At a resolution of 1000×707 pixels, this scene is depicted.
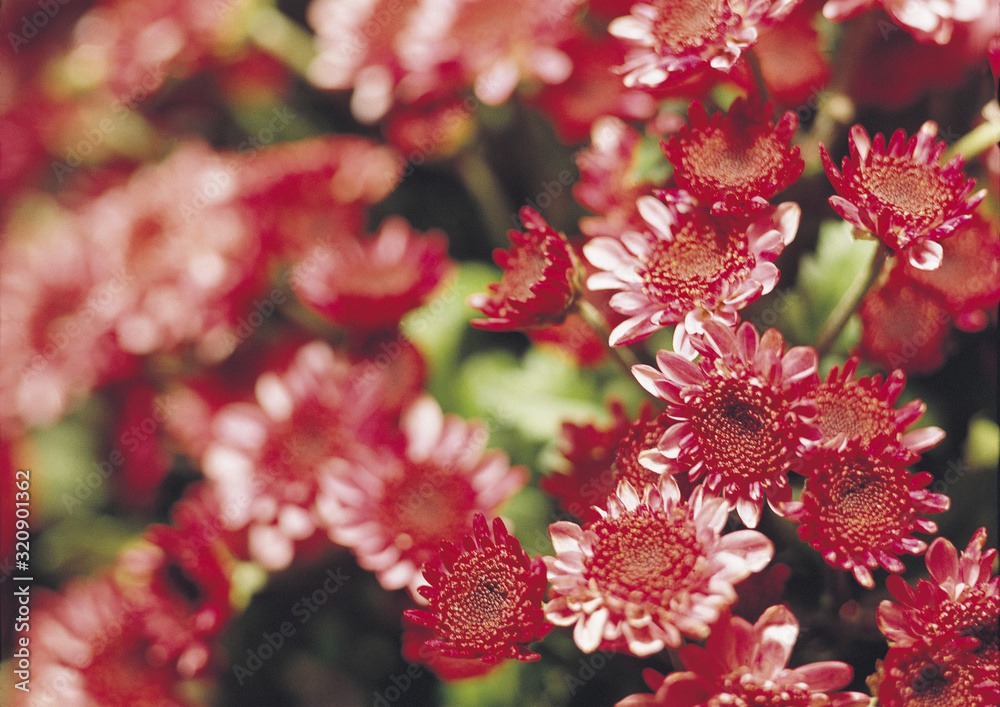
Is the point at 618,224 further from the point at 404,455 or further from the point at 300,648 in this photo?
the point at 300,648

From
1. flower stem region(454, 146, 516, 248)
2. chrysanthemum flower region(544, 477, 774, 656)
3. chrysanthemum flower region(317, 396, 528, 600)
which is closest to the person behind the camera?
chrysanthemum flower region(544, 477, 774, 656)

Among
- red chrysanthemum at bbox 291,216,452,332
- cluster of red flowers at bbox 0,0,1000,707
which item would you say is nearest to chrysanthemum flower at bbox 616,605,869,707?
cluster of red flowers at bbox 0,0,1000,707

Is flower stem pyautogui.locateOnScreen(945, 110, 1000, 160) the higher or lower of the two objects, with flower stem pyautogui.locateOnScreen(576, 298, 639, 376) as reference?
higher

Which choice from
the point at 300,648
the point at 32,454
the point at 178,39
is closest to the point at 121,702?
the point at 300,648

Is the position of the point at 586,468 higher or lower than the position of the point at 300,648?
higher

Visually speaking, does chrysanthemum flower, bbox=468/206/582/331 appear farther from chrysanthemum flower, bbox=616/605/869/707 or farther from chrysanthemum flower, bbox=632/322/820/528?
chrysanthemum flower, bbox=616/605/869/707

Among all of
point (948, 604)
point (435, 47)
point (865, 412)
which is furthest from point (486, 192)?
point (948, 604)

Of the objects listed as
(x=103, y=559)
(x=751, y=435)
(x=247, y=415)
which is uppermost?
(x=751, y=435)
